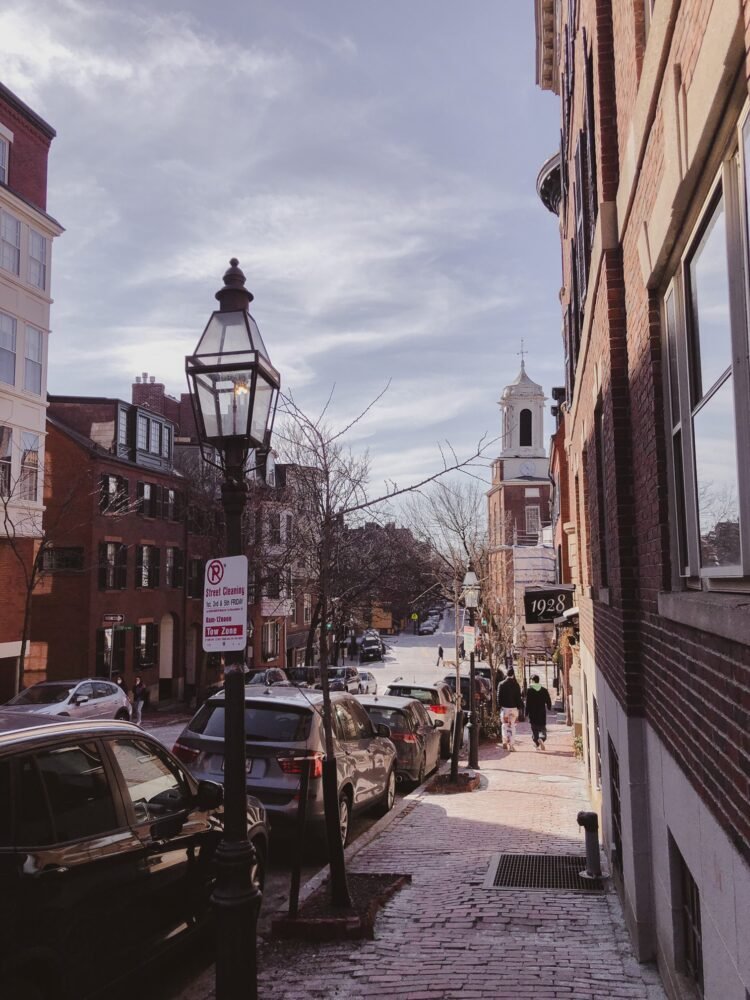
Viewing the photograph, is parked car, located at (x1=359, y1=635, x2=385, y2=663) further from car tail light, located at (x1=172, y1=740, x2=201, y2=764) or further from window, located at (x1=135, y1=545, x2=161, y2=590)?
car tail light, located at (x1=172, y1=740, x2=201, y2=764)

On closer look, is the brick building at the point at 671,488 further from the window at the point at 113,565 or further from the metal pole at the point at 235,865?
the window at the point at 113,565

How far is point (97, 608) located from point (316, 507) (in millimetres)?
24359

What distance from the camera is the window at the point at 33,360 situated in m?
26.9

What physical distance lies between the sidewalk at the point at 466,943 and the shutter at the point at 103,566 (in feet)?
80.1

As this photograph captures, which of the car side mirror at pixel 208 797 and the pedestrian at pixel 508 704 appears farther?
the pedestrian at pixel 508 704

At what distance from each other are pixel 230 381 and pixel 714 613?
11.5ft

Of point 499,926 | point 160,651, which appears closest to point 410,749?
point 499,926

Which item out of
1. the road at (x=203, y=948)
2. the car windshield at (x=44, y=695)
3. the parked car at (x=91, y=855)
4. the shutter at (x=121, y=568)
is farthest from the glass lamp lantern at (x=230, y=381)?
the shutter at (x=121, y=568)

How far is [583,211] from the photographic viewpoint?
9.77 meters

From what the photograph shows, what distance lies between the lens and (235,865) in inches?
197

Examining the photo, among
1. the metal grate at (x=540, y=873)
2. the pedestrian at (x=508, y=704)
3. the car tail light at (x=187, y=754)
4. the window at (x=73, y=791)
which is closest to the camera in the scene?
the window at (x=73, y=791)

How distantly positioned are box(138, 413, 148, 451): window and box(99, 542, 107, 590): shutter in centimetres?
560

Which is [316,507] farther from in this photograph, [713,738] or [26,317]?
[26,317]

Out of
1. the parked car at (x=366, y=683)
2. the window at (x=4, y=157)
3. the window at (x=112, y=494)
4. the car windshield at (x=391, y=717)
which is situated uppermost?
the window at (x=4, y=157)
